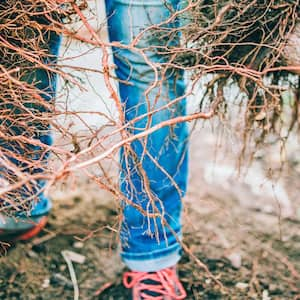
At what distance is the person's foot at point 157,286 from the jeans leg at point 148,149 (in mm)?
24

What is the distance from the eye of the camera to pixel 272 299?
139 centimetres

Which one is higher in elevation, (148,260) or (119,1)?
(119,1)

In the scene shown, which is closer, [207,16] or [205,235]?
[207,16]

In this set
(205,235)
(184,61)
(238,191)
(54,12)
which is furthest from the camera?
(238,191)

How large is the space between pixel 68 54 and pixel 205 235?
2.41 feet

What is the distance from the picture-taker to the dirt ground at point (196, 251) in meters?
1.44

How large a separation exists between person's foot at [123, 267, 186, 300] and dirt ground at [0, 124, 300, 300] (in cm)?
4

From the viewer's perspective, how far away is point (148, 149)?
1.26m

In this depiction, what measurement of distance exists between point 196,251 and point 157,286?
0.88 feet

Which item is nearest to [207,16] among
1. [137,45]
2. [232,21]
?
[232,21]

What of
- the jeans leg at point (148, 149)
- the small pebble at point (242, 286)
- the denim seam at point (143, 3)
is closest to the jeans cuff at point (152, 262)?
the jeans leg at point (148, 149)

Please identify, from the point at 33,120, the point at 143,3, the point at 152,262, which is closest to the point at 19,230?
the point at 152,262

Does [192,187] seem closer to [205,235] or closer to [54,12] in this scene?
[205,235]

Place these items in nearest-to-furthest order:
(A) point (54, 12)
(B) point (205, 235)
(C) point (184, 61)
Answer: (A) point (54, 12) < (C) point (184, 61) < (B) point (205, 235)
